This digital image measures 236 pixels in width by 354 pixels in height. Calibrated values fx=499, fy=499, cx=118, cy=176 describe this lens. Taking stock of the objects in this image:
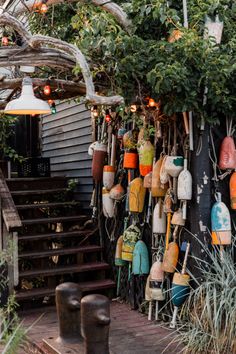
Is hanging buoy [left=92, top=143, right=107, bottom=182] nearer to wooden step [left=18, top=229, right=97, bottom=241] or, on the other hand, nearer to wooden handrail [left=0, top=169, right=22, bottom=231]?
wooden step [left=18, top=229, right=97, bottom=241]

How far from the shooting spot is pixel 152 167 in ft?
17.3

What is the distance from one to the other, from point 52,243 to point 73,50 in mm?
3745

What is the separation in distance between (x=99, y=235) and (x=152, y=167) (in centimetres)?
176

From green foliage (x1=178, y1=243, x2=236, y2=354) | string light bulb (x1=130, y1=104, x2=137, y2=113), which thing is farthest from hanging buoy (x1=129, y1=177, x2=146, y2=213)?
green foliage (x1=178, y1=243, x2=236, y2=354)

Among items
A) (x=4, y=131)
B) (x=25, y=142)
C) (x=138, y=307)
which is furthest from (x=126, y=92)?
(x=25, y=142)

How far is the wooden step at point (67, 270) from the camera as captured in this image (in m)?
5.85

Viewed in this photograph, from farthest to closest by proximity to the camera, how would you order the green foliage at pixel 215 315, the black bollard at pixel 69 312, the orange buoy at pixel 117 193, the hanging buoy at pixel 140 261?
1. the orange buoy at pixel 117 193
2. the hanging buoy at pixel 140 261
3. the black bollard at pixel 69 312
4. the green foliage at pixel 215 315

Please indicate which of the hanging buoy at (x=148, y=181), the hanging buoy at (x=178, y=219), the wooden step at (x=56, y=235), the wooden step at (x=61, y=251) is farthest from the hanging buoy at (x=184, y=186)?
the wooden step at (x=56, y=235)

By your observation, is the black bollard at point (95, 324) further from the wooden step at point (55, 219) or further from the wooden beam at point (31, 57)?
the wooden step at point (55, 219)

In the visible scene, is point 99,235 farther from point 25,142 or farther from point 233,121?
point 25,142

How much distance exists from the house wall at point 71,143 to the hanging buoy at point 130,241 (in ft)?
5.73

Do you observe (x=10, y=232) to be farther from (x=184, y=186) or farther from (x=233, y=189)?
(x=233, y=189)

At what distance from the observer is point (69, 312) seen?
14.1ft

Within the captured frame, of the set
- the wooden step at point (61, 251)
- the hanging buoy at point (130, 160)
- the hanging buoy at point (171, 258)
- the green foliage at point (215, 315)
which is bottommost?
the green foliage at point (215, 315)
